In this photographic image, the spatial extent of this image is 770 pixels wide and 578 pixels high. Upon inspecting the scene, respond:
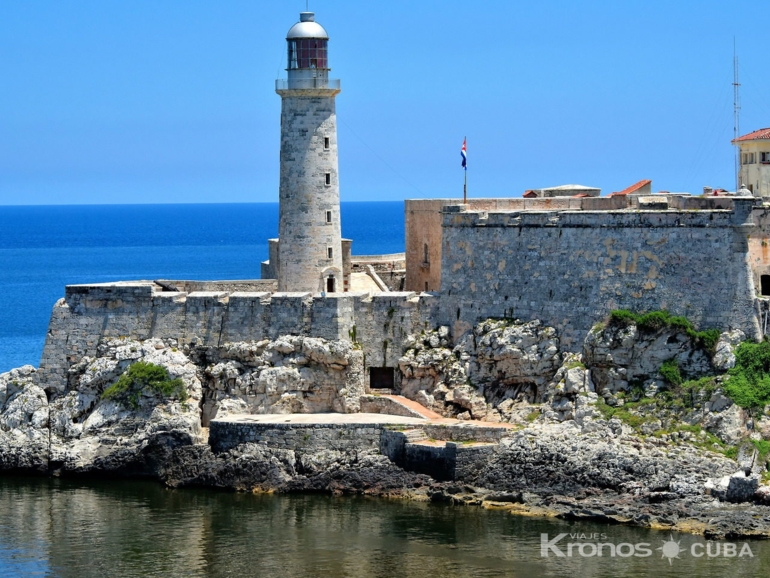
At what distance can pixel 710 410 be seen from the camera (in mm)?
43562

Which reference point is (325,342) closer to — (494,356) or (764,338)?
(494,356)

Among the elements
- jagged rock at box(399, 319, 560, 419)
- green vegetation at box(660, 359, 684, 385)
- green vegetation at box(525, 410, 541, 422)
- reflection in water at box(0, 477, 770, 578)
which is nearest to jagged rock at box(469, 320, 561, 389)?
jagged rock at box(399, 319, 560, 419)

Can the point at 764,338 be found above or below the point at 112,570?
above

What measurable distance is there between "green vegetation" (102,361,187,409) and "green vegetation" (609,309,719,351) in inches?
465

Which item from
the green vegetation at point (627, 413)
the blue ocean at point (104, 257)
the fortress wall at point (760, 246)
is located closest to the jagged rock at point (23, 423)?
the blue ocean at point (104, 257)

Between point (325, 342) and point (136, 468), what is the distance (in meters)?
6.10

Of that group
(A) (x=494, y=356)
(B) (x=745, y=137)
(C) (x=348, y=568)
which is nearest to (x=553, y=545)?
(C) (x=348, y=568)

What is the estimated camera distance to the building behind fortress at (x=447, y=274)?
149 feet

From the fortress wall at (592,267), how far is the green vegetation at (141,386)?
7.65 metres

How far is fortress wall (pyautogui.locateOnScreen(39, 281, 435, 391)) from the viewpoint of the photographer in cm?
4850

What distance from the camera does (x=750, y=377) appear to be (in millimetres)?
43906

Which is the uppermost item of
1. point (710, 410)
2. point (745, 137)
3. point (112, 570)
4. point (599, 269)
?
point (745, 137)

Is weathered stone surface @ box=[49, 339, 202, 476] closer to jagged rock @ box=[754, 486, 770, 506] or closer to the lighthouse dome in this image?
the lighthouse dome

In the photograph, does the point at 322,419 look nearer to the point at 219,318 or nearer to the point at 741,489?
the point at 219,318
